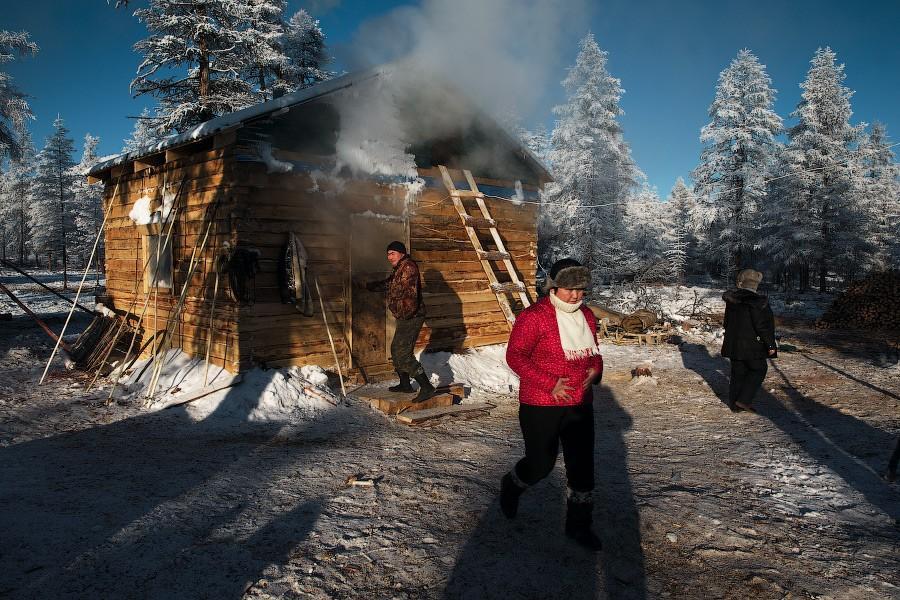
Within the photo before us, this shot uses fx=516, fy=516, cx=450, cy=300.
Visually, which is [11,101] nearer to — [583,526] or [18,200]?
[583,526]

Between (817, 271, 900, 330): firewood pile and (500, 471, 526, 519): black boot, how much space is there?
1618cm

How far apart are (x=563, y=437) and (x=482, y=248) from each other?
255 inches

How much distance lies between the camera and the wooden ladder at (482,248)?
367 inches

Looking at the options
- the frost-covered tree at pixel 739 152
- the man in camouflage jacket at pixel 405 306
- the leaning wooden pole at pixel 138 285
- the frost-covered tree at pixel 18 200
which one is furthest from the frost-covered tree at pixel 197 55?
the frost-covered tree at pixel 18 200

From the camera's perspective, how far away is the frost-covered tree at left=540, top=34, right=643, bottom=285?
23672 mm

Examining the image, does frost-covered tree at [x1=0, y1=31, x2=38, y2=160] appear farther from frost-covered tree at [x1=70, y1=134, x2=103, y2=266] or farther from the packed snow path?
frost-covered tree at [x1=70, y1=134, x2=103, y2=266]

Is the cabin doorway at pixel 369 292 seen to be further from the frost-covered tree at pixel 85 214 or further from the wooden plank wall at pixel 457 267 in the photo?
the frost-covered tree at pixel 85 214

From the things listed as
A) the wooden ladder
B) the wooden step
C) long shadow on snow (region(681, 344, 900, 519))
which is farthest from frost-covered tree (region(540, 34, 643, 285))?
the wooden step

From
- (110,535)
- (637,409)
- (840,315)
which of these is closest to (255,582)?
(110,535)

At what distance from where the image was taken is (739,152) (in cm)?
2677

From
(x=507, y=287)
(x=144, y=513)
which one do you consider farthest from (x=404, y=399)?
(x=144, y=513)

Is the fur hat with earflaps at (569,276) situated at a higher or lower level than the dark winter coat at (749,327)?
higher

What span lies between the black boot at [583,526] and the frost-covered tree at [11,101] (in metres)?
24.8

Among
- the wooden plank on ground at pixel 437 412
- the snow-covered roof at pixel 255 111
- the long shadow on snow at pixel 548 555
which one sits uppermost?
the snow-covered roof at pixel 255 111
